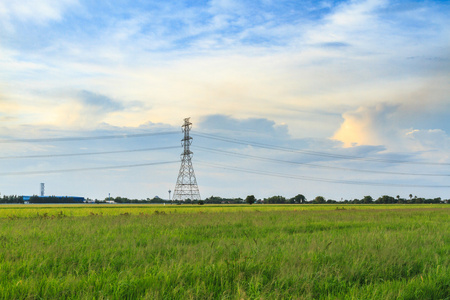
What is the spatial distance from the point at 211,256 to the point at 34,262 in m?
4.22

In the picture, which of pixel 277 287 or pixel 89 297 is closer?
pixel 89 297

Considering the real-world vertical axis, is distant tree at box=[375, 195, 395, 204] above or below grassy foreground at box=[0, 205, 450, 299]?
below

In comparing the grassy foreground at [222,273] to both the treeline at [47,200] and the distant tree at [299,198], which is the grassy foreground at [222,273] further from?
the treeline at [47,200]

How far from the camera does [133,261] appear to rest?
25.6ft

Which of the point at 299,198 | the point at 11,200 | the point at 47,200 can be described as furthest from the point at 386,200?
the point at 11,200

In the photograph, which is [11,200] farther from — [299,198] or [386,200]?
[386,200]

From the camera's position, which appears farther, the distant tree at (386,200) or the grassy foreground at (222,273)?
the distant tree at (386,200)

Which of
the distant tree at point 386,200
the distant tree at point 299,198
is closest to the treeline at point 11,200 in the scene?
the distant tree at point 299,198

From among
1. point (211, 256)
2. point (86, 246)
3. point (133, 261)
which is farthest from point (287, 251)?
point (86, 246)

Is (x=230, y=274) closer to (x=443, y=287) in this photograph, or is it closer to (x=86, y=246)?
(x=443, y=287)

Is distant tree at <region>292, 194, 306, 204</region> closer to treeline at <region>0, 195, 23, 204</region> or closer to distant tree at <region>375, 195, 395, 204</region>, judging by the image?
distant tree at <region>375, 195, 395, 204</region>

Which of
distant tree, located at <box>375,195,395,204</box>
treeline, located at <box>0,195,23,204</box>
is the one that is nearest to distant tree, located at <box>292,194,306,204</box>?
distant tree, located at <box>375,195,395,204</box>

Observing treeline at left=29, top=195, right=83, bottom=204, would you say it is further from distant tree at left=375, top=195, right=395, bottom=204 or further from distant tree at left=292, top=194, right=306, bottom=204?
distant tree at left=375, top=195, right=395, bottom=204

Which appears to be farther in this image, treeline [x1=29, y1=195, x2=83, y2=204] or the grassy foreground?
treeline [x1=29, y1=195, x2=83, y2=204]
